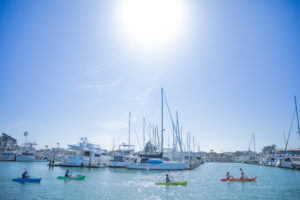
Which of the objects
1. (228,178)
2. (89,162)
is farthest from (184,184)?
(89,162)

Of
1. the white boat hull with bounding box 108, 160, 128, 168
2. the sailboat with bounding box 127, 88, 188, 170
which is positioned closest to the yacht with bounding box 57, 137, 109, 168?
the white boat hull with bounding box 108, 160, 128, 168

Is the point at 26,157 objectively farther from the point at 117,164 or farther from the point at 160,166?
the point at 160,166

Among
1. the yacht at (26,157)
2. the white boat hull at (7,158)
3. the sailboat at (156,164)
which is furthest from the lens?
the yacht at (26,157)

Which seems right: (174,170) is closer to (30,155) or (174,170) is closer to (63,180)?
(63,180)

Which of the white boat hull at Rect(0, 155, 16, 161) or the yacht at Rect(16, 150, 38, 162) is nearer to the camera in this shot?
the white boat hull at Rect(0, 155, 16, 161)

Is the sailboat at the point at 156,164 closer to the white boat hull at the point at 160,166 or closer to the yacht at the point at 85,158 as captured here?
the white boat hull at the point at 160,166

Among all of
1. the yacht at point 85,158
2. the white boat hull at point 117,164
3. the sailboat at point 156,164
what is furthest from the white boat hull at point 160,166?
the yacht at point 85,158

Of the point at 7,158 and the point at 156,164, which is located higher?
the point at 156,164

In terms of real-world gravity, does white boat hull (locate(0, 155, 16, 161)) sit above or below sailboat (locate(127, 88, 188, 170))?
below

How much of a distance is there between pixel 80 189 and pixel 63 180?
8.92 meters

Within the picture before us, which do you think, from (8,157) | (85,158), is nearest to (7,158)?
(8,157)

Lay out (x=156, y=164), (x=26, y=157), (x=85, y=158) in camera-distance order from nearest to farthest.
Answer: (x=156, y=164) → (x=85, y=158) → (x=26, y=157)

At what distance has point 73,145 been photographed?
62.9 meters

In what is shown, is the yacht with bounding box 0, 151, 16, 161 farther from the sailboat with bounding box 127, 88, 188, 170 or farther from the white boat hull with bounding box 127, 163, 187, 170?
the white boat hull with bounding box 127, 163, 187, 170
